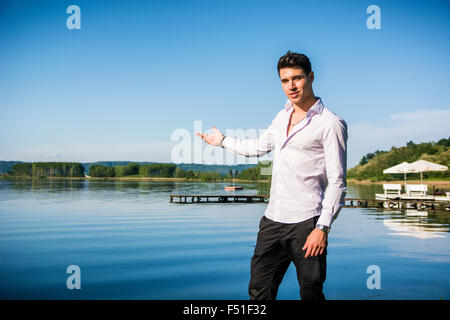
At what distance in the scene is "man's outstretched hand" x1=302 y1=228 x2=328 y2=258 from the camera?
6.61 ft

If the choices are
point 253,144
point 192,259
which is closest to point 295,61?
point 253,144

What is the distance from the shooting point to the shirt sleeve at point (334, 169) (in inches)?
78.9

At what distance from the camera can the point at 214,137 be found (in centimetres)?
254

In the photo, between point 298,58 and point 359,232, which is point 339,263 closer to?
point 359,232

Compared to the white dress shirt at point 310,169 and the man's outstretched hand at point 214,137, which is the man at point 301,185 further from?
the man's outstretched hand at point 214,137

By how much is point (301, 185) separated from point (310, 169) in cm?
10

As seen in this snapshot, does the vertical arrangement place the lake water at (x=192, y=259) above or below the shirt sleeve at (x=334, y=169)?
below

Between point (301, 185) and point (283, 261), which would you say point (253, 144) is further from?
point (283, 261)

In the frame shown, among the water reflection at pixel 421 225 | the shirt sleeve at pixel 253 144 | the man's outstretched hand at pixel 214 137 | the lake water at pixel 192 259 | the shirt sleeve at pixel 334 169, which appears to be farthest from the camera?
the water reflection at pixel 421 225

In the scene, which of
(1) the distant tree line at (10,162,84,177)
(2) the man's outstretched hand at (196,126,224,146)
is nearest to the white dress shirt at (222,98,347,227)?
(2) the man's outstretched hand at (196,126,224,146)

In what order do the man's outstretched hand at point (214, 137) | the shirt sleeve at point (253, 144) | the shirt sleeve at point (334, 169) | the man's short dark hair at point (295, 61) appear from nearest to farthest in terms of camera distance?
the shirt sleeve at point (334, 169), the man's short dark hair at point (295, 61), the shirt sleeve at point (253, 144), the man's outstretched hand at point (214, 137)

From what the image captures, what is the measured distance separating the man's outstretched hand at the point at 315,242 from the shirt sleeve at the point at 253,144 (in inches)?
24.5

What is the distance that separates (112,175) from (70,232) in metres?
148

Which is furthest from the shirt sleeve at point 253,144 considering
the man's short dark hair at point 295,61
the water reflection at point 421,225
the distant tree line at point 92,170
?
the distant tree line at point 92,170
